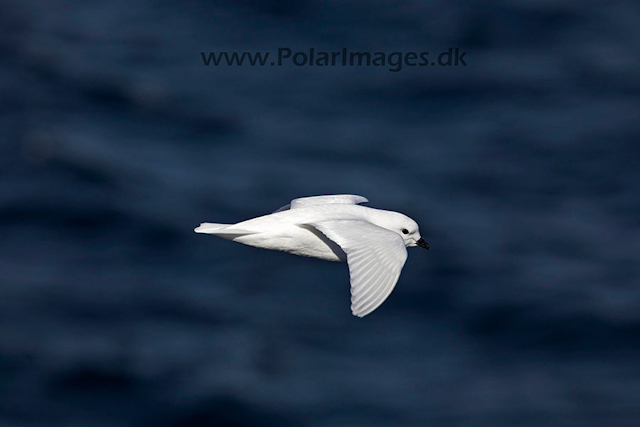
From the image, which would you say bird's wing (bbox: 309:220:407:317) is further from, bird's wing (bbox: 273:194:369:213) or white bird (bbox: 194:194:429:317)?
bird's wing (bbox: 273:194:369:213)

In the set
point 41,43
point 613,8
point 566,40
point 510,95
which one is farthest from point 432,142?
point 41,43

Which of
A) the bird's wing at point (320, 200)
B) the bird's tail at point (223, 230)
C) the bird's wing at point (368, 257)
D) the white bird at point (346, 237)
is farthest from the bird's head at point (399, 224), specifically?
the bird's tail at point (223, 230)

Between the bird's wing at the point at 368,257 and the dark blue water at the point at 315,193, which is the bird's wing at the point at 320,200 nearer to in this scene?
the bird's wing at the point at 368,257

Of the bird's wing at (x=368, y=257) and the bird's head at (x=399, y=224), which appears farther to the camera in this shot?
the bird's head at (x=399, y=224)

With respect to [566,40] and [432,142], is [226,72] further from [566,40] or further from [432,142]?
[566,40]

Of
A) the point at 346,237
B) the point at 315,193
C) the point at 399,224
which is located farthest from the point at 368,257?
the point at 315,193

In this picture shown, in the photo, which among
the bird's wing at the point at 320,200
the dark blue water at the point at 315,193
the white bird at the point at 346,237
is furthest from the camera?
the dark blue water at the point at 315,193
